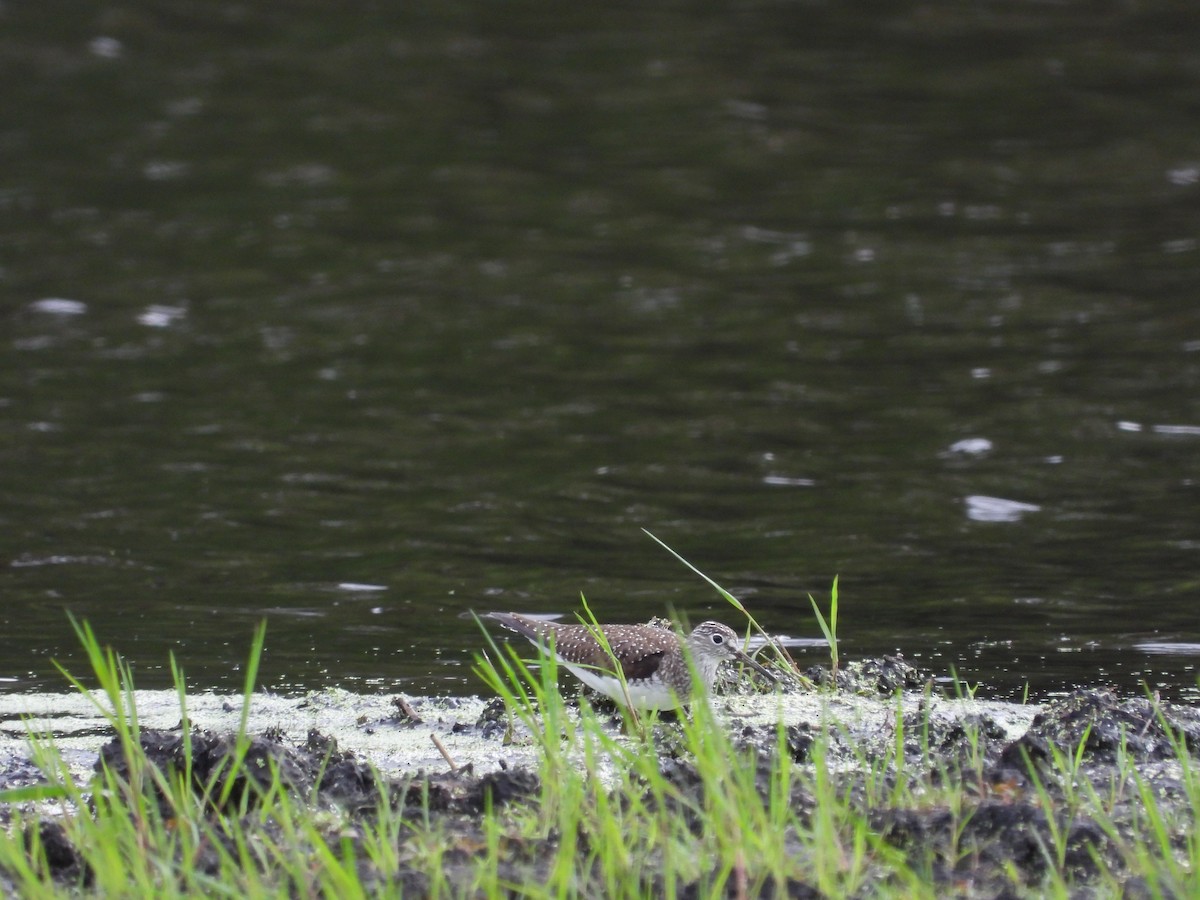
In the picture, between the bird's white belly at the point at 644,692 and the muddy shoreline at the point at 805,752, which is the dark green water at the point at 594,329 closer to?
the muddy shoreline at the point at 805,752

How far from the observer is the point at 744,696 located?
809 cm

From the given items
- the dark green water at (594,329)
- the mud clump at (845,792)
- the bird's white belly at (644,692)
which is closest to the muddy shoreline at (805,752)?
the mud clump at (845,792)

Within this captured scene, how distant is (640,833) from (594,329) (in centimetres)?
1111

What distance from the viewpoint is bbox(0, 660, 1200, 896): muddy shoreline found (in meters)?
5.22

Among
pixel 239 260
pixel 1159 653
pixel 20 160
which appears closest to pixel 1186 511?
pixel 1159 653

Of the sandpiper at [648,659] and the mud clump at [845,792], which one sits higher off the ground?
the mud clump at [845,792]

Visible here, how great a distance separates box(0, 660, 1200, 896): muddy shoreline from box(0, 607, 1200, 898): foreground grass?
14 millimetres

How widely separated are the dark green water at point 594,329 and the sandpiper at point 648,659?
3.21 feet

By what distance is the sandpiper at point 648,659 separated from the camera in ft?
24.5

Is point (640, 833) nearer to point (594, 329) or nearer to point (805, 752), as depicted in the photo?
point (805, 752)

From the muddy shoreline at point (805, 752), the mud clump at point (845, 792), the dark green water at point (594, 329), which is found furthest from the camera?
the dark green water at point (594, 329)

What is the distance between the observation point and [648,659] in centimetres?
756

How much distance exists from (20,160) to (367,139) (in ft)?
13.7

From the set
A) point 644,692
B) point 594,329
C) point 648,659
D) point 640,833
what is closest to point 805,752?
point 644,692
